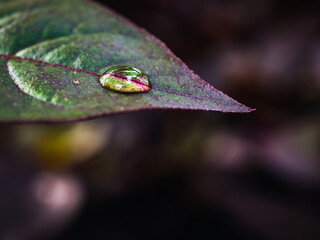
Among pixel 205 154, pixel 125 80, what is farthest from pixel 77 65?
pixel 205 154

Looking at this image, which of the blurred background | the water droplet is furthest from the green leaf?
the blurred background

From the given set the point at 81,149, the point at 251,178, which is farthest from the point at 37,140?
the point at 251,178

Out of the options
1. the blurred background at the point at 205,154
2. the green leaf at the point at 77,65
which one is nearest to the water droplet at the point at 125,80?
the green leaf at the point at 77,65

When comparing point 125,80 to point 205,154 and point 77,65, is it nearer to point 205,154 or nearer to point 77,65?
point 77,65

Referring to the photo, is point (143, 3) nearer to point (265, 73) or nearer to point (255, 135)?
point (265, 73)

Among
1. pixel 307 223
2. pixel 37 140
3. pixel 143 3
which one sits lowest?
pixel 307 223

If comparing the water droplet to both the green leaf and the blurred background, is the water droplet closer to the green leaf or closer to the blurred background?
the green leaf
